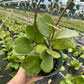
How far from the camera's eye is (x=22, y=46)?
1.13 feet

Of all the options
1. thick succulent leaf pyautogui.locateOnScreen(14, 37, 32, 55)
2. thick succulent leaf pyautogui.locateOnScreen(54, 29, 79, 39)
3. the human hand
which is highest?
thick succulent leaf pyautogui.locateOnScreen(54, 29, 79, 39)

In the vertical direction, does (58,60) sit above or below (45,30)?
below

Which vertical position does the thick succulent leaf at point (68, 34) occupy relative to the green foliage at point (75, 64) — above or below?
above

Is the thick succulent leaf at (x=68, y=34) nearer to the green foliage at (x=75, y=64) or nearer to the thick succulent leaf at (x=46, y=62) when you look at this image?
the thick succulent leaf at (x=46, y=62)

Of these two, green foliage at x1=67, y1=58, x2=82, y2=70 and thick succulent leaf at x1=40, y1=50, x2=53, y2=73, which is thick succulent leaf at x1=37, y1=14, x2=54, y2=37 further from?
green foliage at x1=67, y1=58, x2=82, y2=70

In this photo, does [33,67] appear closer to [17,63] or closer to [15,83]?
[15,83]

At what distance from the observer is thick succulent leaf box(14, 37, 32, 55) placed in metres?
0.34

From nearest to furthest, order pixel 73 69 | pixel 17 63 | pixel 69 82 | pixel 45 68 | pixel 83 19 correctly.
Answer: pixel 45 68 < pixel 69 82 < pixel 17 63 < pixel 73 69 < pixel 83 19

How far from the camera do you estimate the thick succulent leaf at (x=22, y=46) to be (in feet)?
1.11

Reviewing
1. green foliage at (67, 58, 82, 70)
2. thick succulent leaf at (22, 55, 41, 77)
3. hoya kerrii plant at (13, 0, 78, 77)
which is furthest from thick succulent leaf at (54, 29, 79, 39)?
green foliage at (67, 58, 82, 70)

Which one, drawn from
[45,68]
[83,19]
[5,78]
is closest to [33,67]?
[45,68]

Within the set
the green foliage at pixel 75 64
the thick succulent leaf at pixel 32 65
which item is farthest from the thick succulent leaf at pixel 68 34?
the green foliage at pixel 75 64

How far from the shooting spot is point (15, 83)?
1.05 ft

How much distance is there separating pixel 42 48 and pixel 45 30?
0.21 feet
